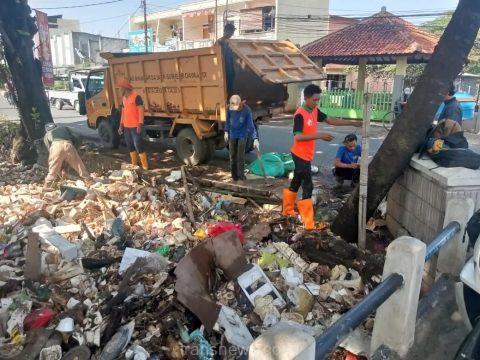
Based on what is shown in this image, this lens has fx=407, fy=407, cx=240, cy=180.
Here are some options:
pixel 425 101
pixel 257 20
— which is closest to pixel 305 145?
pixel 425 101

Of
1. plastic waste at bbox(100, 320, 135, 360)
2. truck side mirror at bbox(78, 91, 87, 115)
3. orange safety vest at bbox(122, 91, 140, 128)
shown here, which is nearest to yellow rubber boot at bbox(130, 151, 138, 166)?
orange safety vest at bbox(122, 91, 140, 128)

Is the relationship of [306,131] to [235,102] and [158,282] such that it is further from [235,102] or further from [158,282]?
[158,282]

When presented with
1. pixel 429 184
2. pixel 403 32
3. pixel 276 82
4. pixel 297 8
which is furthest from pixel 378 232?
pixel 297 8

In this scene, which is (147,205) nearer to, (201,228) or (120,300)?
(201,228)

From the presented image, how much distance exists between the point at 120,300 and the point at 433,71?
332 cm

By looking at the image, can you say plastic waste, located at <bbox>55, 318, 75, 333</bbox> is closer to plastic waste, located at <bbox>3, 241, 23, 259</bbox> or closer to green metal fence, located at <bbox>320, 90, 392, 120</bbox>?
plastic waste, located at <bbox>3, 241, 23, 259</bbox>

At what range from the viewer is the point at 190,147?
8.87 meters

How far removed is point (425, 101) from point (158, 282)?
2862mm

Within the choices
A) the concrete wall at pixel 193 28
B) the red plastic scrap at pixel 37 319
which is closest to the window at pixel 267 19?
the concrete wall at pixel 193 28

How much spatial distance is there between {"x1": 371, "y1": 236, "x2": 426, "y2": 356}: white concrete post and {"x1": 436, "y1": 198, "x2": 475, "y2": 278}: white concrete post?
87cm

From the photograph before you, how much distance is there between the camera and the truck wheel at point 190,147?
28.0 ft

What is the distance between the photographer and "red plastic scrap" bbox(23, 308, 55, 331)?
3133 mm

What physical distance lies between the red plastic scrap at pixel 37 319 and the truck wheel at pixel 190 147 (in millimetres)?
5567

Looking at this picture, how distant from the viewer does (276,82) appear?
24.2 ft
